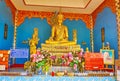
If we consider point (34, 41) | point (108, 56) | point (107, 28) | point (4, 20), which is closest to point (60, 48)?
point (34, 41)

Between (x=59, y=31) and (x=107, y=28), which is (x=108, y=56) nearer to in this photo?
(x=107, y=28)

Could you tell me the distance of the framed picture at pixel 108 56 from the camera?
197 inches

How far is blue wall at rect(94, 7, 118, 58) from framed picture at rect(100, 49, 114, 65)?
319 millimetres

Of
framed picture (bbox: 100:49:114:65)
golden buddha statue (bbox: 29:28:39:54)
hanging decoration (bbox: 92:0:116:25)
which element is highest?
hanging decoration (bbox: 92:0:116:25)

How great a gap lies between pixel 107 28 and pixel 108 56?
1.40 m

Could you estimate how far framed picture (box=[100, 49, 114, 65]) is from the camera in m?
5.01

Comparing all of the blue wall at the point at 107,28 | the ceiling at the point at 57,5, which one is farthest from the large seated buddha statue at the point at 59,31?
the blue wall at the point at 107,28

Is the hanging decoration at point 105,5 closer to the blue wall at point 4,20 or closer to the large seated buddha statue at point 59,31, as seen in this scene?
the large seated buddha statue at point 59,31

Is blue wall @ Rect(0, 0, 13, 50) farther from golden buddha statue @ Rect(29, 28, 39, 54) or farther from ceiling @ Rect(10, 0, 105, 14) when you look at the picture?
golden buddha statue @ Rect(29, 28, 39, 54)

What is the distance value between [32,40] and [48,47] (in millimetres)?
895

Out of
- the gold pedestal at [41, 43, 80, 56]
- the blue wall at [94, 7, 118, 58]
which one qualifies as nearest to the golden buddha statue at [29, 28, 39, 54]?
the gold pedestal at [41, 43, 80, 56]

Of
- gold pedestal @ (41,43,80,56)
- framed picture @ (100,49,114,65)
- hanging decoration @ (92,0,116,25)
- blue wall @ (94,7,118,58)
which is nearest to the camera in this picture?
framed picture @ (100,49,114,65)

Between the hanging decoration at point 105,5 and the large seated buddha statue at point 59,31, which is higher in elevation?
the hanging decoration at point 105,5

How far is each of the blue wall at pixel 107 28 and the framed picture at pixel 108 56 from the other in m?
0.32
